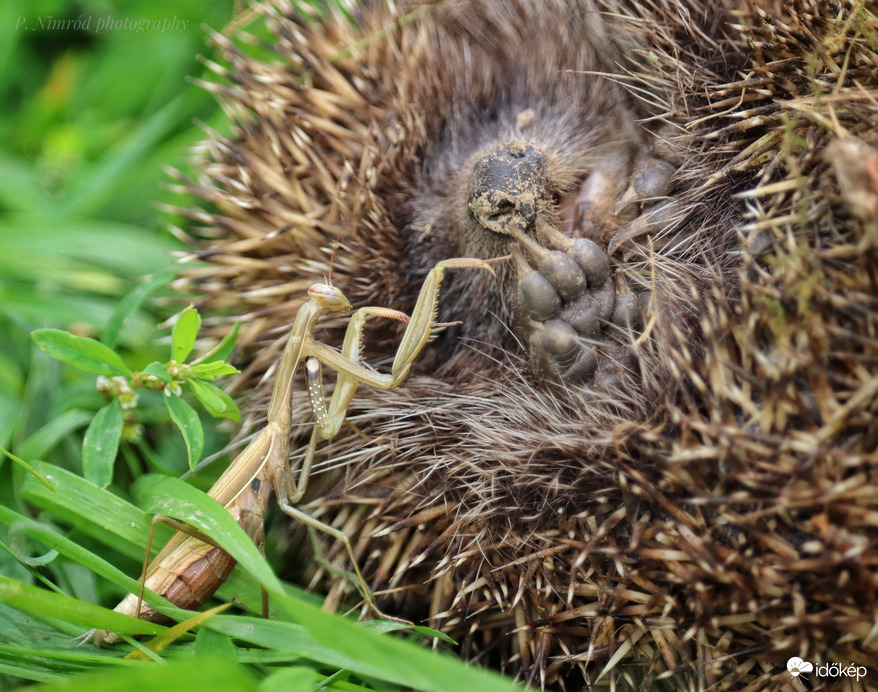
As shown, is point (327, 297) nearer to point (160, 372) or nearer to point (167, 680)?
point (160, 372)

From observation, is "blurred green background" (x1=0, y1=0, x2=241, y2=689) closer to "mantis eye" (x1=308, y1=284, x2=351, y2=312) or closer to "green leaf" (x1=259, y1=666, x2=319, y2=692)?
"mantis eye" (x1=308, y1=284, x2=351, y2=312)

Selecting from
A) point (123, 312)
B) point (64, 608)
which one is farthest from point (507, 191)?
point (64, 608)

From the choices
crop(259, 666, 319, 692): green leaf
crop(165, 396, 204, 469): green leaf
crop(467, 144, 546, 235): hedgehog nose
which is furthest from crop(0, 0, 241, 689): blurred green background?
crop(467, 144, 546, 235): hedgehog nose

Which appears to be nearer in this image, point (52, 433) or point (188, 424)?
point (188, 424)

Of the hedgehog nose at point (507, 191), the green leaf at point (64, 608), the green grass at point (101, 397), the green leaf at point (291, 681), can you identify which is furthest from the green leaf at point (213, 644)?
the hedgehog nose at point (507, 191)

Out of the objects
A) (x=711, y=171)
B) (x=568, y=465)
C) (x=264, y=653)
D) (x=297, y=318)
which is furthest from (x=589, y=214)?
(x=264, y=653)

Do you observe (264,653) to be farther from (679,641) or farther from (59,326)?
(59,326)

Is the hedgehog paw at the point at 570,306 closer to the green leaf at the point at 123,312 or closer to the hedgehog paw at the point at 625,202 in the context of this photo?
the hedgehog paw at the point at 625,202
